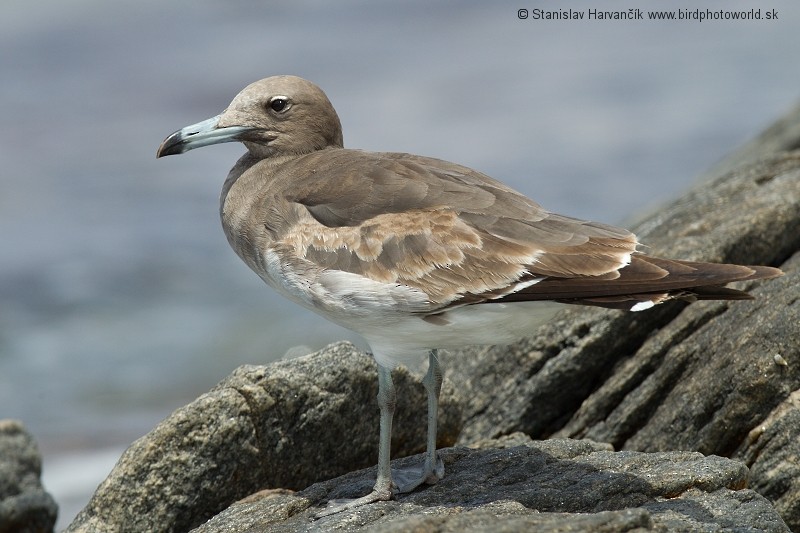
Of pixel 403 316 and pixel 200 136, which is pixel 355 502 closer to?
pixel 403 316

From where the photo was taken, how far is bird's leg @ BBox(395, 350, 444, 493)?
6.79 meters

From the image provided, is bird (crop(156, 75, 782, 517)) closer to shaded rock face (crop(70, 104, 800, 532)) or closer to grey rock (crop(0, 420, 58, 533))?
shaded rock face (crop(70, 104, 800, 532))

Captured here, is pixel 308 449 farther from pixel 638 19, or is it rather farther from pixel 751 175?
pixel 638 19

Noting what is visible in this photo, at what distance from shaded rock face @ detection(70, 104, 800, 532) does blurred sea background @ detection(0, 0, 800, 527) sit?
5.44ft

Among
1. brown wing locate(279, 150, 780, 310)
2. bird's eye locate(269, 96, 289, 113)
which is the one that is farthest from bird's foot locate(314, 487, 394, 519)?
bird's eye locate(269, 96, 289, 113)

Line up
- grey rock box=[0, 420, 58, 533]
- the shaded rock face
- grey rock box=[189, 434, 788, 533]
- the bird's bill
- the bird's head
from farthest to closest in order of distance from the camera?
grey rock box=[0, 420, 58, 533] < the bird's head < the bird's bill < the shaded rock face < grey rock box=[189, 434, 788, 533]

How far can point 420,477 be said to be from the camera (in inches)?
271

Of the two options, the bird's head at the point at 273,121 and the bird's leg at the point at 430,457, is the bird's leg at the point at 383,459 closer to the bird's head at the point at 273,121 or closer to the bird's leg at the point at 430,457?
the bird's leg at the point at 430,457

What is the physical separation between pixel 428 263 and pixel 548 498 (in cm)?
147

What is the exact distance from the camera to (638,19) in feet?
103

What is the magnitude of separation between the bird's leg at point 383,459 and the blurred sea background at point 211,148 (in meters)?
2.19

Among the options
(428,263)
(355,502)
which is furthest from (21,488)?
(428,263)

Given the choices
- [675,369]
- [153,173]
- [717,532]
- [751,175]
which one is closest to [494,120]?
[153,173]

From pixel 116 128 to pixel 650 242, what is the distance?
59.2 ft
